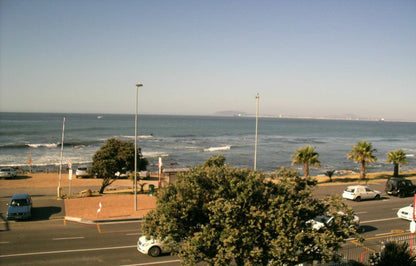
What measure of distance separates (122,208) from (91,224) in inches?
158

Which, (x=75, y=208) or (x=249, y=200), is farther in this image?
(x=75, y=208)

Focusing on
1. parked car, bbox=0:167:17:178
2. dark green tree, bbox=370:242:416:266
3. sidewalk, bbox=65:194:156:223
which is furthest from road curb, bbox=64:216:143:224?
parked car, bbox=0:167:17:178

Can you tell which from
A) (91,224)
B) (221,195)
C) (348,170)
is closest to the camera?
(221,195)

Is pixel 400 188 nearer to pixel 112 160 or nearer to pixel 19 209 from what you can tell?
pixel 112 160

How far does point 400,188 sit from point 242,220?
2676cm

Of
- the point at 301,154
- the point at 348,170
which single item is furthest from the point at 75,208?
the point at 348,170

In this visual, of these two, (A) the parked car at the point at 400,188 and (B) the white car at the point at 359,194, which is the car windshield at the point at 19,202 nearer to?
(B) the white car at the point at 359,194

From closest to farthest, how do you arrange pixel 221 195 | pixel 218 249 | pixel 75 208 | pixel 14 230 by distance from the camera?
pixel 218 249 < pixel 221 195 < pixel 14 230 < pixel 75 208

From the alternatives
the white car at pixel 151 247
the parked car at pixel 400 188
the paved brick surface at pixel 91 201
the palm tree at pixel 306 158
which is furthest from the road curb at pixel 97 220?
the parked car at pixel 400 188

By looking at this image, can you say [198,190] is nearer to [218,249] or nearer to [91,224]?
[218,249]

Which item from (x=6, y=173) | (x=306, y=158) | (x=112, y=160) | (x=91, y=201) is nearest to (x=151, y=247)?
(x=91, y=201)

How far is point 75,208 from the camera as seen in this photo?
80.0 ft

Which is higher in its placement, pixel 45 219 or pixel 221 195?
pixel 221 195

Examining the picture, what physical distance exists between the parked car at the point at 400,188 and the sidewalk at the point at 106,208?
21.9 metres
